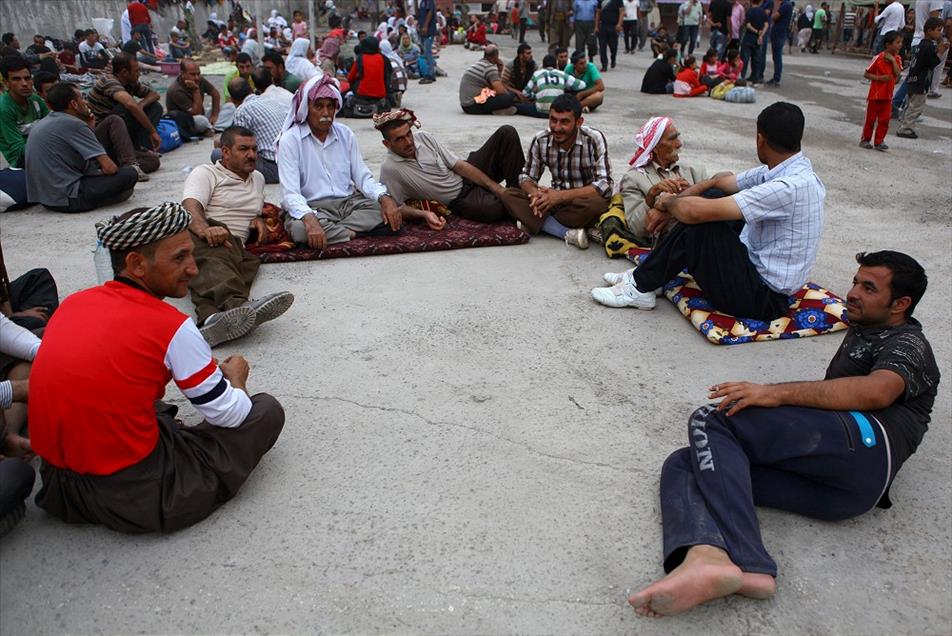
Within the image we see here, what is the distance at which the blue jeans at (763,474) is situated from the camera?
2201mm

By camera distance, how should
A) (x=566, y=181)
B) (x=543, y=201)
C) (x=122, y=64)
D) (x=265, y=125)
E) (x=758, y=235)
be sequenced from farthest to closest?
(x=122, y=64) < (x=265, y=125) < (x=566, y=181) < (x=543, y=201) < (x=758, y=235)

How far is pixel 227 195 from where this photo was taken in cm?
468

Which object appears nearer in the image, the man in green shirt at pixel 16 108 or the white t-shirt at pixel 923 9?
A: the man in green shirt at pixel 16 108

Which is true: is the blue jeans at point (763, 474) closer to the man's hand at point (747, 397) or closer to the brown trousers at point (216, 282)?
the man's hand at point (747, 397)

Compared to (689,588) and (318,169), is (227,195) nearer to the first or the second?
(318,169)

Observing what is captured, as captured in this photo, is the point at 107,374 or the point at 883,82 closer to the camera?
the point at 107,374

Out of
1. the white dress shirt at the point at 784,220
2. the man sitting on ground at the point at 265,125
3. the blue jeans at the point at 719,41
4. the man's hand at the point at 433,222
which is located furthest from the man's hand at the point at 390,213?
the blue jeans at the point at 719,41

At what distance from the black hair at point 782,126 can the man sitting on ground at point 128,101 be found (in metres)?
6.36

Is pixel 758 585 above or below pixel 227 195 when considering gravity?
below

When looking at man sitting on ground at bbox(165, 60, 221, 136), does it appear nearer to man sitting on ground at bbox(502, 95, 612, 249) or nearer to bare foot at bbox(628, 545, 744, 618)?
man sitting on ground at bbox(502, 95, 612, 249)

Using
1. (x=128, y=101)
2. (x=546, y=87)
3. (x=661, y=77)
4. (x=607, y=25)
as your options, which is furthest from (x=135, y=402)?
(x=607, y=25)

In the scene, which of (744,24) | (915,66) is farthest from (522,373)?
(744,24)

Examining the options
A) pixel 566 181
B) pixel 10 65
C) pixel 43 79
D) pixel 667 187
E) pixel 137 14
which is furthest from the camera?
pixel 137 14

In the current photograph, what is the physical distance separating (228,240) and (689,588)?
3533mm
